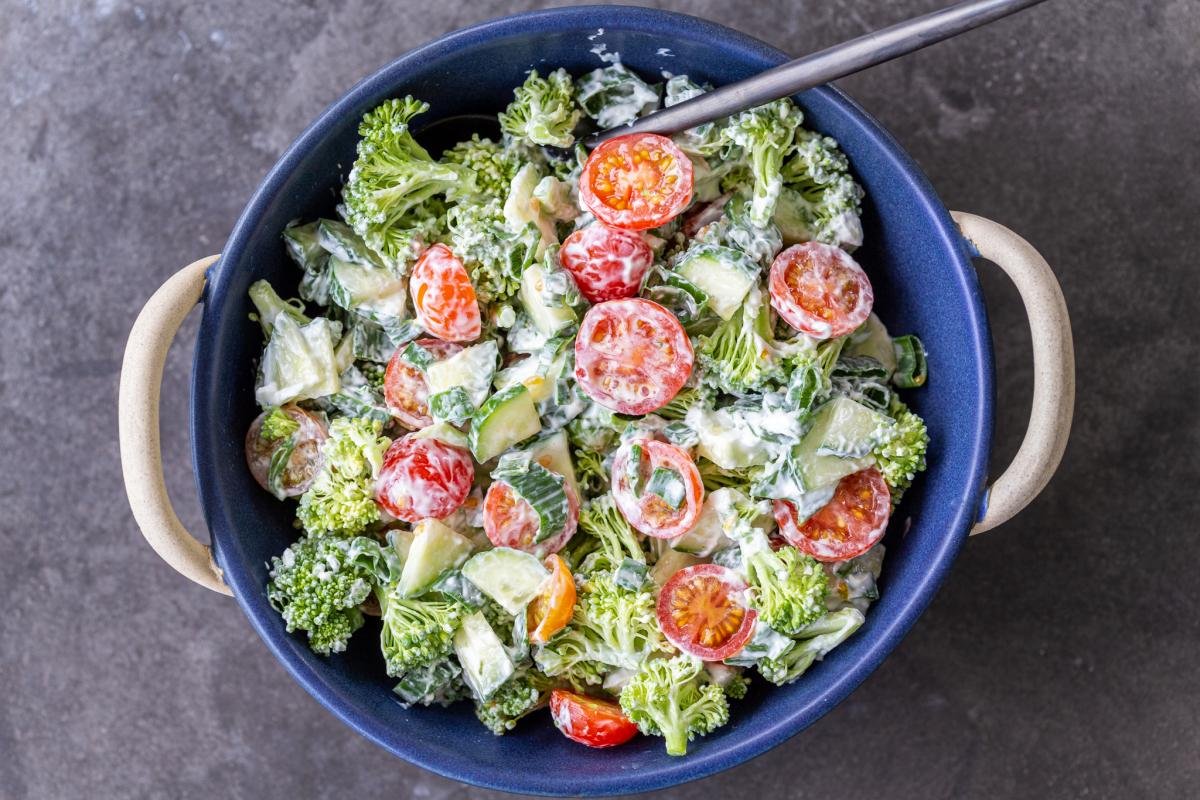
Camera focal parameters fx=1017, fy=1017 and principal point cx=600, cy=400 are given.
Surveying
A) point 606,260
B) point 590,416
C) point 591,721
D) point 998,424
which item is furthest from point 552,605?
point 998,424

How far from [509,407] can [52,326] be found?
5.64ft

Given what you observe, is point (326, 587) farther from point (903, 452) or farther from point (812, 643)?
point (903, 452)

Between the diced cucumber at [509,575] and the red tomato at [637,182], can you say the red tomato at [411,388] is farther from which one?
the red tomato at [637,182]

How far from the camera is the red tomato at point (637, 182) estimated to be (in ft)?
7.50

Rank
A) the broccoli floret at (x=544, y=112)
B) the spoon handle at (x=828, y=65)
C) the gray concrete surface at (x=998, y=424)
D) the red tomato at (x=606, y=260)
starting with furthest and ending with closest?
the gray concrete surface at (x=998, y=424), the broccoli floret at (x=544, y=112), the red tomato at (x=606, y=260), the spoon handle at (x=828, y=65)

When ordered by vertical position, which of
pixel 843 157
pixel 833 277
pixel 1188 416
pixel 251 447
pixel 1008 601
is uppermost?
pixel 843 157

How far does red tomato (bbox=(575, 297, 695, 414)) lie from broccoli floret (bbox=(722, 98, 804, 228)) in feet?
1.11

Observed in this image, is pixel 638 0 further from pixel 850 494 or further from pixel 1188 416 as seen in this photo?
pixel 1188 416

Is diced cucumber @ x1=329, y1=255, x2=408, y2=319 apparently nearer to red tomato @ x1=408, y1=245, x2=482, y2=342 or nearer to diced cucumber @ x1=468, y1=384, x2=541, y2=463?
red tomato @ x1=408, y1=245, x2=482, y2=342

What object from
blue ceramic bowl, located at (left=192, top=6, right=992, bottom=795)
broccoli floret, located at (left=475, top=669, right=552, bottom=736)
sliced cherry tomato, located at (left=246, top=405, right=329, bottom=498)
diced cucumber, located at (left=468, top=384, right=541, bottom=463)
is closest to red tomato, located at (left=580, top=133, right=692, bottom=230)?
blue ceramic bowl, located at (left=192, top=6, right=992, bottom=795)

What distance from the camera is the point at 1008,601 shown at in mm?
3057

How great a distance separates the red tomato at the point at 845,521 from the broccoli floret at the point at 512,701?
705 millimetres

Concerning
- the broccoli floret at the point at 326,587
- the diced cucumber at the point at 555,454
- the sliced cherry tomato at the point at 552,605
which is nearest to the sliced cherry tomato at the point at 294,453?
the broccoli floret at the point at 326,587

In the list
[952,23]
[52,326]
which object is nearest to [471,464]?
[952,23]
